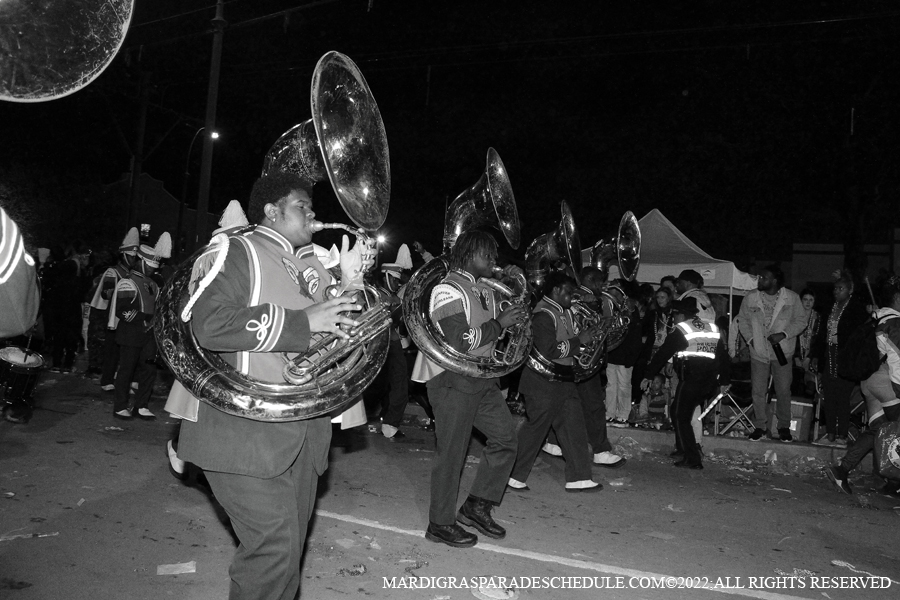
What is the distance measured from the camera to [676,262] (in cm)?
1265

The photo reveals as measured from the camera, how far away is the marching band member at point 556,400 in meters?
6.38

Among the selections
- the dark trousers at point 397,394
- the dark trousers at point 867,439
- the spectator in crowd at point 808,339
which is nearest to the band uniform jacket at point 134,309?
the dark trousers at point 397,394

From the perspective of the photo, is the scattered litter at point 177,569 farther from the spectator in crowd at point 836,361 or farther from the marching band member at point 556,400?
the spectator in crowd at point 836,361

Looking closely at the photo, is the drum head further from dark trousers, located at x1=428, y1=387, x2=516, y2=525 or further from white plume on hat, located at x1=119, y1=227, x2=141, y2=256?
dark trousers, located at x1=428, y1=387, x2=516, y2=525

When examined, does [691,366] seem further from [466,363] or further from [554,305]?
[466,363]

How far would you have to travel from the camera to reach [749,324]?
9.77m

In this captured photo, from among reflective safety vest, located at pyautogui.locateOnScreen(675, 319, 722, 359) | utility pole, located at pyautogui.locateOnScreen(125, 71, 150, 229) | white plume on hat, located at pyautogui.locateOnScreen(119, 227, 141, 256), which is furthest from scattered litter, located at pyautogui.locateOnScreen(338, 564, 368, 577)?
utility pole, located at pyautogui.locateOnScreen(125, 71, 150, 229)

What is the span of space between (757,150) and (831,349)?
11695mm

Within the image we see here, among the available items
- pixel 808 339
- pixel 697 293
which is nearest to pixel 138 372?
pixel 697 293

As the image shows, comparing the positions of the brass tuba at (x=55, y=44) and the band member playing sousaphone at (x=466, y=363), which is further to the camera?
the band member playing sousaphone at (x=466, y=363)

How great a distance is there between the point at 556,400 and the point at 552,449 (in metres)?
2.10

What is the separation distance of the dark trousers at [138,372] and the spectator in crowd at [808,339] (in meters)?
8.33

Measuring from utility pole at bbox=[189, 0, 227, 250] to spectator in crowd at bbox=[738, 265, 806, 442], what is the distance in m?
8.96

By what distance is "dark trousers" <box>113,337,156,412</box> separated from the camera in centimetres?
816
